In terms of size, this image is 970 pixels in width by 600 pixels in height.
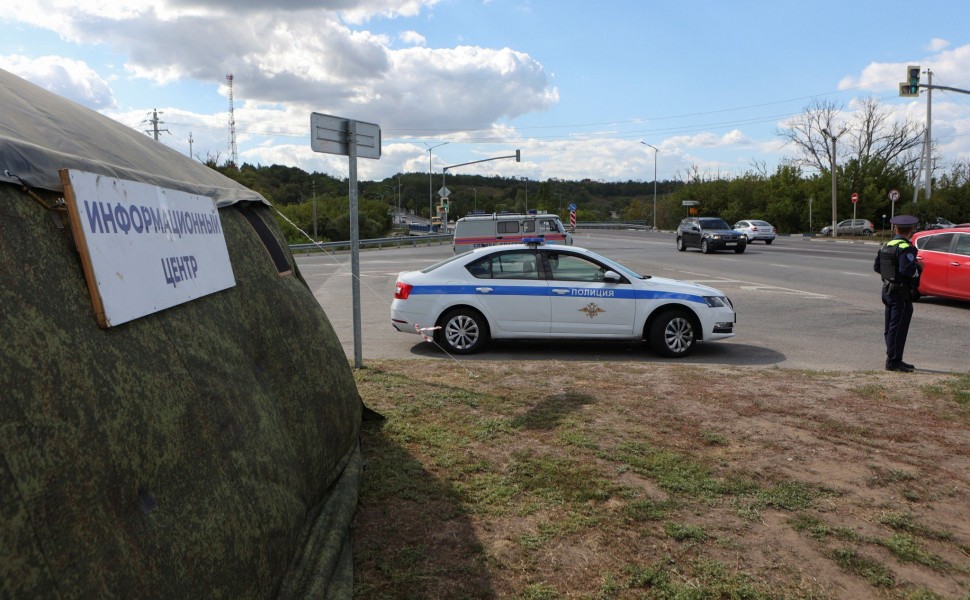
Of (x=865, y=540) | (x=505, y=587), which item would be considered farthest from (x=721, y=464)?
(x=505, y=587)

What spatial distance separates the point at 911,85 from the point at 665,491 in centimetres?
2420

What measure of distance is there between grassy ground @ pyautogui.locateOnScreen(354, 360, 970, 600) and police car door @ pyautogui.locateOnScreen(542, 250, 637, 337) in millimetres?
2594

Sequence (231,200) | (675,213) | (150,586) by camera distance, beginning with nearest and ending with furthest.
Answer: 1. (150,586)
2. (231,200)
3. (675,213)

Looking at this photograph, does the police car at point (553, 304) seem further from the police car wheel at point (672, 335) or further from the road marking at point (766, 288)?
the road marking at point (766, 288)

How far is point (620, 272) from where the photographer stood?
9.85 meters

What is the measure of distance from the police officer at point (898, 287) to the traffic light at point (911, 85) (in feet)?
59.2

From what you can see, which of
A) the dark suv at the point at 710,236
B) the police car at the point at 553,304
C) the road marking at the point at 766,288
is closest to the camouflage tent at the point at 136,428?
the police car at the point at 553,304

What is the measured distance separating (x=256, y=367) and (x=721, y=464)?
3089 millimetres

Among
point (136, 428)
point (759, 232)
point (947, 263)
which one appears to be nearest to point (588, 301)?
point (136, 428)

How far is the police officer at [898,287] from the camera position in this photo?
27.4 feet

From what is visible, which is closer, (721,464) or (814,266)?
(721,464)

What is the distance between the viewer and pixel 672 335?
9789mm

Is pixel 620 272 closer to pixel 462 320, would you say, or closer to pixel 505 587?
pixel 462 320

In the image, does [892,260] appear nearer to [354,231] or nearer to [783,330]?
[783,330]
